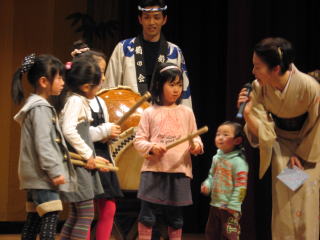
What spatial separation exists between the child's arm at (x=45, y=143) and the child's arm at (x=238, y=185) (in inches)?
41.4

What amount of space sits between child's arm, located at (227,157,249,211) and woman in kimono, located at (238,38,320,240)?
22cm

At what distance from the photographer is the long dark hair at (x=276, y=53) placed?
10.7ft

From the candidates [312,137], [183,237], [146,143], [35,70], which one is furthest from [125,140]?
[183,237]

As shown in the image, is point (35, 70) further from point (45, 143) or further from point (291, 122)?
point (291, 122)

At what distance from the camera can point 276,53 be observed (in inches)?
128

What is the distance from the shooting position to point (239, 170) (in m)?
3.58

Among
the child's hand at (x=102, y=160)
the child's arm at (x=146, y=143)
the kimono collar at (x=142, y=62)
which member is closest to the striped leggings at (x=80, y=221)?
the child's hand at (x=102, y=160)

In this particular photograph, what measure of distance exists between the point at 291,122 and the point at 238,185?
0.48 m

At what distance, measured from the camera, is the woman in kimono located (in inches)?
128

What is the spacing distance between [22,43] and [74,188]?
307cm

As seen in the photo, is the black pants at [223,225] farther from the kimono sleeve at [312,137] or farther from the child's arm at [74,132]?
the child's arm at [74,132]

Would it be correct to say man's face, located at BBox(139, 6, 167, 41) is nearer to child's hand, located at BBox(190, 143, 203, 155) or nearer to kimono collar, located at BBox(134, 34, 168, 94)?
kimono collar, located at BBox(134, 34, 168, 94)

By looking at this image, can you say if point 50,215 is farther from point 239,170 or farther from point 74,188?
point 239,170

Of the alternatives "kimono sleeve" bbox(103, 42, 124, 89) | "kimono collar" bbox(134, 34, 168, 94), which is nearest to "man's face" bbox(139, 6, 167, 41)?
"kimono collar" bbox(134, 34, 168, 94)
